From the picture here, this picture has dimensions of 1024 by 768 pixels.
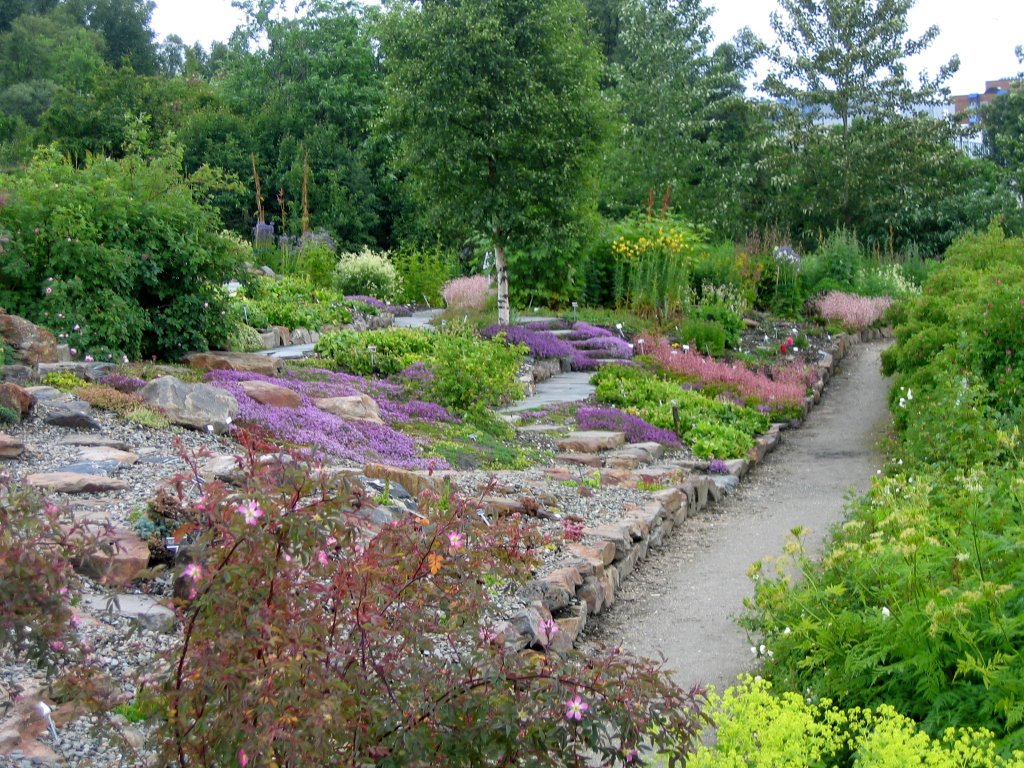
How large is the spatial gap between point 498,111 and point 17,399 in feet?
28.5

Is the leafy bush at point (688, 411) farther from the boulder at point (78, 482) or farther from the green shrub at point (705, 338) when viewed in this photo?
the boulder at point (78, 482)

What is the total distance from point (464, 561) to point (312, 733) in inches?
29.1

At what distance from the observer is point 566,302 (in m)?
16.9

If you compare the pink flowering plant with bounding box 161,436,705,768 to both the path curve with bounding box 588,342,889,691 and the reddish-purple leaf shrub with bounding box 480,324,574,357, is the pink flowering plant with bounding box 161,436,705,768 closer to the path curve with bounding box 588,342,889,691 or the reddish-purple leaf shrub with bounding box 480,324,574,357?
the path curve with bounding box 588,342,889,691

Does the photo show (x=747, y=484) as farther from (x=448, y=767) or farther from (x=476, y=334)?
(x=448, y=767)

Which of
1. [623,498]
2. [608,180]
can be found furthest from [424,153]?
[608,180]

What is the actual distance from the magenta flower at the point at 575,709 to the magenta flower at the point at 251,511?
0.81m

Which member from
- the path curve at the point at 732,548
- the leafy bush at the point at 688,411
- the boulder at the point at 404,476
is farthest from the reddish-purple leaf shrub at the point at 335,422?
the leafy bush at the point at 688,411

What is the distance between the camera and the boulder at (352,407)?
8.49 metres

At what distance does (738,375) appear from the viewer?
1305 centimetres

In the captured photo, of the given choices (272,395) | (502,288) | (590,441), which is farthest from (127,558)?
(502,288)

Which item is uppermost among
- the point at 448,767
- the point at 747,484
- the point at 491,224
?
the point at 491,224

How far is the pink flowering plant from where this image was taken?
221 cm

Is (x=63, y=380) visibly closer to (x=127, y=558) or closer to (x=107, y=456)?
(x=107, y=456)
